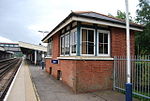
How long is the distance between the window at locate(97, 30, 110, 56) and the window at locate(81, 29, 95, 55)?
410 millimetres

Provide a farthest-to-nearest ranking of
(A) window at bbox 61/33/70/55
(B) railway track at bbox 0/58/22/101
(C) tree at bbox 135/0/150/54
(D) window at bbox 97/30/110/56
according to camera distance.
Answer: (C) tree at bbox 135/0/150/54, (A) window at bbox 61/33/70/55, (B) railway track at bbox 0/58/22/101, (D) window at bbox 97/30/110/56

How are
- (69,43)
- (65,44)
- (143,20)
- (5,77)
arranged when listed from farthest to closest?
(5,77), (143,20), (65,44), (69,43)

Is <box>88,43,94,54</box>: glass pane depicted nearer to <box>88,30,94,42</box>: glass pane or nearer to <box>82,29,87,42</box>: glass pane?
<box>88,30,94,42</box>: glass pane

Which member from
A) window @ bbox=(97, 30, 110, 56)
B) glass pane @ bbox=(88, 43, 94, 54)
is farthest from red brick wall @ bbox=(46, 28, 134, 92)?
glass pane @ bbox=(88, 43, 94, 54)

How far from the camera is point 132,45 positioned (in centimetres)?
890

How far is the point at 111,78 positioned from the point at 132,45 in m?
2.65

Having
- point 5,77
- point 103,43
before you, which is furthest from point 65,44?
point 5,77

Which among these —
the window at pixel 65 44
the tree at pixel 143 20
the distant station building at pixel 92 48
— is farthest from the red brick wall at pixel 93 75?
the tree at pixel 143 20

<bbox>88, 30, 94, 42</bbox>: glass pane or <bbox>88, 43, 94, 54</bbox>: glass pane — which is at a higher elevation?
<bbox>88, 30, 94, 42</bbox>: glass pane

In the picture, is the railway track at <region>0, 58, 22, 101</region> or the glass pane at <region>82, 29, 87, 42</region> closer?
the glass pane at <region>82, 29, 87, 42</region>

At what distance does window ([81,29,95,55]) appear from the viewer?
7.51 m

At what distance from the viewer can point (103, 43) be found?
7984 mm

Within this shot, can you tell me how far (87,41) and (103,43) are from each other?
1006 millimetres

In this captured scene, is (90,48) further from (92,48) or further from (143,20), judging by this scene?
(143,20)
